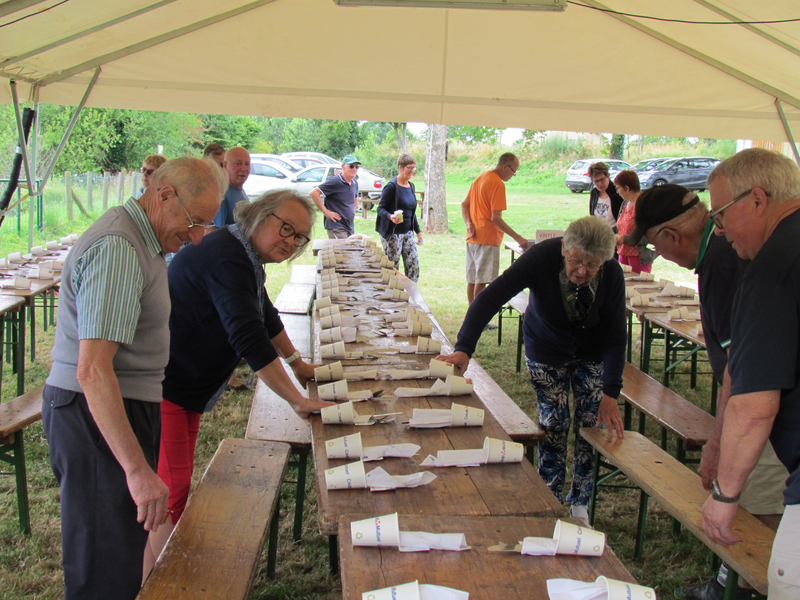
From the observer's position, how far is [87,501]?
1.79 metres

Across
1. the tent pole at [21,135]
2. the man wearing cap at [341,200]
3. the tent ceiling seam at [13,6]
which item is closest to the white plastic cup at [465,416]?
the tent ceiling seam at [13,6]

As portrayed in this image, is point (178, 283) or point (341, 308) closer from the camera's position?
point (178, 283)

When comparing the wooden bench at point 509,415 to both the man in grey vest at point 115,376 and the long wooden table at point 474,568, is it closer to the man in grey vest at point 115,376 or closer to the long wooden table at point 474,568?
the long wooden table at point 474,568

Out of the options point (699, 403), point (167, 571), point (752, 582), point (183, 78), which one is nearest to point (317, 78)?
point (183, 78)

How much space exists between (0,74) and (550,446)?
4.64m

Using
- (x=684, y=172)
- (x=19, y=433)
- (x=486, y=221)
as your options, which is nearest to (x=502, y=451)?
(x=19, y=433)

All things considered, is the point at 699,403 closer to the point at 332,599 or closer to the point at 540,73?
the point at 540,73

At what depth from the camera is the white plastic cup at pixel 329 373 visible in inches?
106

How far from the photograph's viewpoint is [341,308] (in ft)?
13.1

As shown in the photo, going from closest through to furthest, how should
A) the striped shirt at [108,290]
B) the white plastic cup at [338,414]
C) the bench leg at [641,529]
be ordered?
the striped shirt at [108,290], the white plastic cup at [338,414], the bench leg at [641,529]

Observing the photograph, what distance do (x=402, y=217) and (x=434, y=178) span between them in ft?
30.5

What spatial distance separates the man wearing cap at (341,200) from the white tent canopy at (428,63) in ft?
6.95

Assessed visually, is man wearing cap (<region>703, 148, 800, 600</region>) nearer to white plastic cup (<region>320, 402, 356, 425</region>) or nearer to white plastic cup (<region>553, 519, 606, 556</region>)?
white plastic cup (<region>553, 519, 606, 556</region>)

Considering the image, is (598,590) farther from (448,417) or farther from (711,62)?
(711,62)
